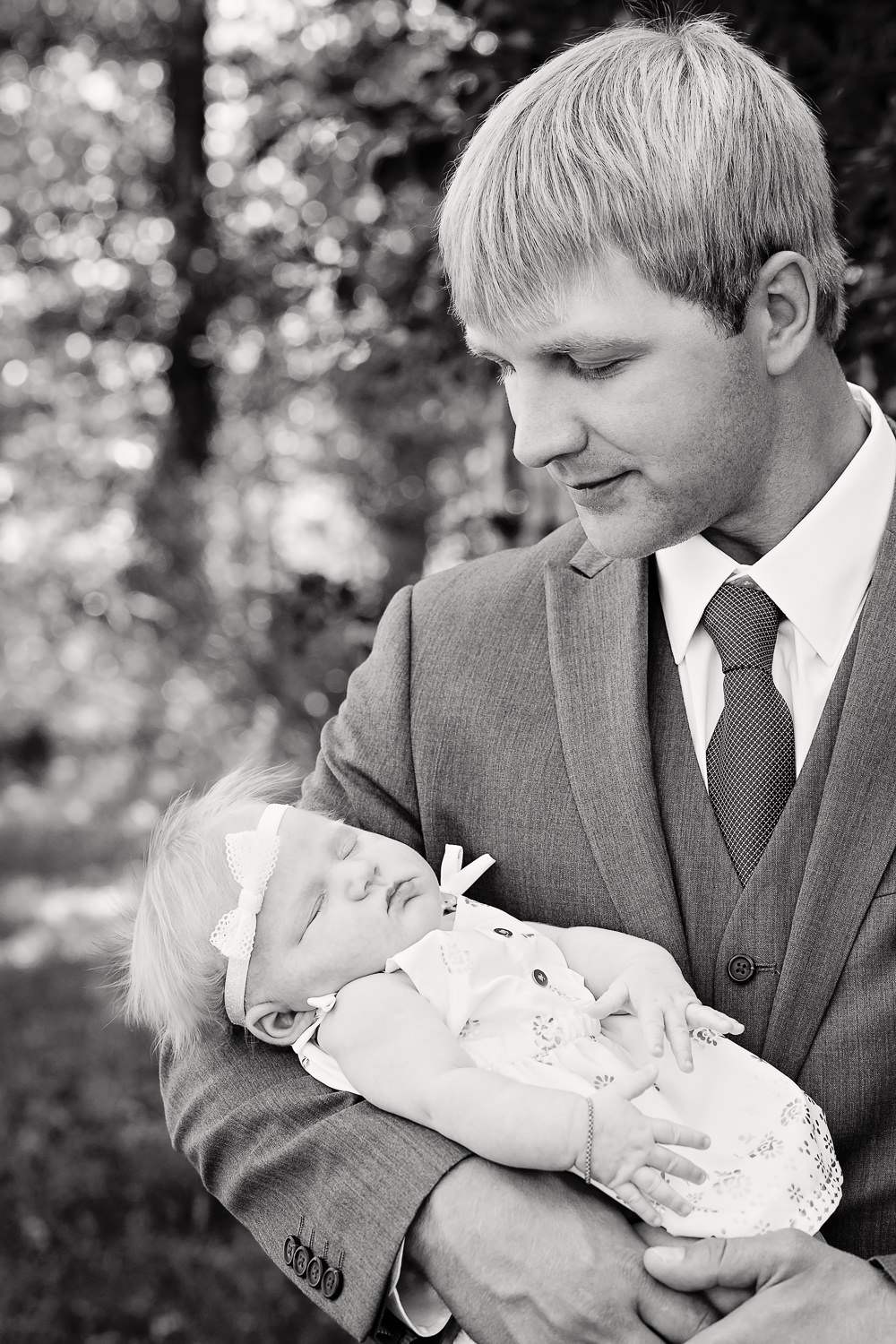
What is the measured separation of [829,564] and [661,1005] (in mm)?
783

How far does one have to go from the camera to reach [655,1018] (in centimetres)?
192

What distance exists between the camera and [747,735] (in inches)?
85.4

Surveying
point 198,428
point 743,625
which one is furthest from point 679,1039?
point 198,428

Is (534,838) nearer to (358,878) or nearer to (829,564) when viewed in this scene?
(358,878)

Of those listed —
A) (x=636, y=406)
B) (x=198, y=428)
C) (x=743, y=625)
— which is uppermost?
(x=636, y=406)

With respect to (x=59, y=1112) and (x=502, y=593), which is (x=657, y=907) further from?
(x=59, y=1112)

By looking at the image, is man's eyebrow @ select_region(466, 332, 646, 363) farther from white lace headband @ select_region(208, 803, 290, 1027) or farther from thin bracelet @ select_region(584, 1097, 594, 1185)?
thin bracelet @ select_region(584, 1097, 594, 1185)

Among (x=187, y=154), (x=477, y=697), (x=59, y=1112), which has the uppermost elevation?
(x=187, y=154)

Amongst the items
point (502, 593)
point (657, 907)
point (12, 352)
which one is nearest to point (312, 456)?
point (12, 352)

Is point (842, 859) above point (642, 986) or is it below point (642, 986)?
above

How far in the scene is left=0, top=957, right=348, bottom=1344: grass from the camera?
4121mm

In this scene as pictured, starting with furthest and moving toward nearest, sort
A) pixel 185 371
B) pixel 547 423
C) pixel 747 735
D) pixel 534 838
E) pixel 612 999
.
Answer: pixel 185 371
pixel 534 838
pixel 747 735
pixel 547 423
pixel 612 999

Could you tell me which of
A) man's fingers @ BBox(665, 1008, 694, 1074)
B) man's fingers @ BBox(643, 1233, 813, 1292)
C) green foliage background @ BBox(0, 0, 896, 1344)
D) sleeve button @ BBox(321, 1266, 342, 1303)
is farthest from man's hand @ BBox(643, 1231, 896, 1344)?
green foliage background @ BBox(0, 0, 896, 1344)

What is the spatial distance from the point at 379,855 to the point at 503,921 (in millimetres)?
235
